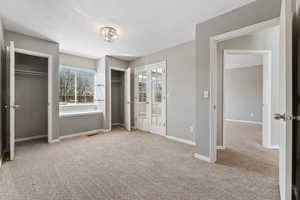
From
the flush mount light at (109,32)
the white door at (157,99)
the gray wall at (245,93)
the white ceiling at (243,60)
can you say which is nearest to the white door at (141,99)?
the white door at (157,99)

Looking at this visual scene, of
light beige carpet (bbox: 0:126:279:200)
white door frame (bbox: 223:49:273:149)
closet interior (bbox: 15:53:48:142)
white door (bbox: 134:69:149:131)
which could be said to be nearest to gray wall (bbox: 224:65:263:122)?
white door frame (bbox: 223:49:273:149)

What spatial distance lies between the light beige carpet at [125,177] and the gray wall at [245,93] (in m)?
4.90

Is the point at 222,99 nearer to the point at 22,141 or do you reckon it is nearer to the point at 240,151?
the point at 240,151

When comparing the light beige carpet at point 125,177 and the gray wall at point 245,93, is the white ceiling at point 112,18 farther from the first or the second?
the gray wall at point 245,93

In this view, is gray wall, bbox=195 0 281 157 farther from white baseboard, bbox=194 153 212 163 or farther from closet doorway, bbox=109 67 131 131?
closet doorway, bbox=109 67 131 131

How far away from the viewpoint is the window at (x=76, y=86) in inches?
186

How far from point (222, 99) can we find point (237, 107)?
14.8 feet

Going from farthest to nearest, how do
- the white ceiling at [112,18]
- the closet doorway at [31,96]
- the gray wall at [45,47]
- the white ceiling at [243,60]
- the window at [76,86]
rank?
the white ceiling at [243,60] → the window at [76,86] → the closet doorway at [31,96] → the gray wall at [45,47] → the white ceiling at [112,18]

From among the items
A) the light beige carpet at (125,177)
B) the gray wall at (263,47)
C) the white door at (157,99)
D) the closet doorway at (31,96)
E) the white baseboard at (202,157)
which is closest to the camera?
the light beige carpet at (125,177)

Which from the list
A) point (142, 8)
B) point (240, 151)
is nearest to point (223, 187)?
point (240, 151)

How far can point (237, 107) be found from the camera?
7.12m

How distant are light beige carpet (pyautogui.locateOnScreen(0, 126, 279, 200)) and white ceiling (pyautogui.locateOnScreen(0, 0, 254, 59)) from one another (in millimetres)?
2536

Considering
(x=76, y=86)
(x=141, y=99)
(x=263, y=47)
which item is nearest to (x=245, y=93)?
(x=263, y=47)

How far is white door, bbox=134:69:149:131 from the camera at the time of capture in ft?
16.7
